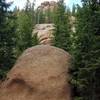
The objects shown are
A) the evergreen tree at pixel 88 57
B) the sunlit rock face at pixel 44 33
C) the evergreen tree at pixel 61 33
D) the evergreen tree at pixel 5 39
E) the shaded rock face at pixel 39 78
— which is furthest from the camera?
the sunlit rock face at pixel 44 33

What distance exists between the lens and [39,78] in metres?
18.5

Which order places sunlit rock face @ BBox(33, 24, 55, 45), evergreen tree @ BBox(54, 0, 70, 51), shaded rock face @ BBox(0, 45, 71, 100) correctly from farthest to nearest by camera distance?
1. sunlit rock face @ BBox(33, 24, 55, 45)
2. evergreen tree @ BBox(54, 0, 70, 51)
3. shaded rock face @ BBox(0, 45, 71, 100)

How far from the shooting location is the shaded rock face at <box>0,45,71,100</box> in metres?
18.2

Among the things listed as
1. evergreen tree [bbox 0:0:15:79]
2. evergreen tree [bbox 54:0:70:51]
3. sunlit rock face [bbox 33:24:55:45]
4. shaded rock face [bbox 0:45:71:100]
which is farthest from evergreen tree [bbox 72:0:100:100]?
sunlit rock face [bbox 33:24:55:45]

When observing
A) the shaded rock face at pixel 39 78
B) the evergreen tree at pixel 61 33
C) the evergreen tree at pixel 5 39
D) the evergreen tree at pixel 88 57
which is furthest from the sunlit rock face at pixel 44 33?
the evergreen tree at pixel 88 57

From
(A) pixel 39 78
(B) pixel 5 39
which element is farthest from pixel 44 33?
(A) pixel 39 78

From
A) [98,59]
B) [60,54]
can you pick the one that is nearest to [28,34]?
[60,54]

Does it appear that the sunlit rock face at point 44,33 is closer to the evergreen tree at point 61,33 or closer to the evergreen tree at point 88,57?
the evergreen tree at point 61,33

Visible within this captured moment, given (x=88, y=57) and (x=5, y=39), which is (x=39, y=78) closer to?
(x=88, y=57)

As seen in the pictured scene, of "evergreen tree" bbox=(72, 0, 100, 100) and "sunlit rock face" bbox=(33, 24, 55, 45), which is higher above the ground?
"evergreen tree" bbox=(72, 0, 100, 100)

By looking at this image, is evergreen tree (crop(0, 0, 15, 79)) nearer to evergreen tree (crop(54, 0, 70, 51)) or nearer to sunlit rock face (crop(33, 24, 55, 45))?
evergreen tree (crop(54, 0, 70, 51))

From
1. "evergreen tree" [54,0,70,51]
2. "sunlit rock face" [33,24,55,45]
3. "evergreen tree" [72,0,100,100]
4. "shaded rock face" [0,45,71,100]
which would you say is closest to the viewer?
"evergreen tree" [72,0,100,100]

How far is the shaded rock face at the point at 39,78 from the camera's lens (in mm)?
18250

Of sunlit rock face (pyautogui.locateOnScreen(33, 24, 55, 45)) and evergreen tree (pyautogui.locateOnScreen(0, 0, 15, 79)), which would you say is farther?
sunlit rock face (pyautogui.locateOnScreen(33, 24, 55, 45))
